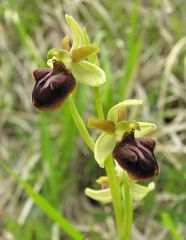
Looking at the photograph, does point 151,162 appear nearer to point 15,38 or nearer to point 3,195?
point 3,195

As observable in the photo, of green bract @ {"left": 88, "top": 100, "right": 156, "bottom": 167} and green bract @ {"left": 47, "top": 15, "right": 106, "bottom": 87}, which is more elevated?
green bract @ {"left": 47, "top": 15, "right": 106, "bottom": 87}

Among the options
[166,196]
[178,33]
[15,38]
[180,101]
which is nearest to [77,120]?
[166,196]

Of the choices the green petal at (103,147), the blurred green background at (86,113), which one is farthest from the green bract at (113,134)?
the blurred green background at (86,113)

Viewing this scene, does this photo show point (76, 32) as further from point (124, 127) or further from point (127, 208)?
point (127, 208)

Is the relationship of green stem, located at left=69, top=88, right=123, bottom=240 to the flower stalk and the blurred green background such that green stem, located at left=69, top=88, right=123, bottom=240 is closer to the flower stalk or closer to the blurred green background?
the flower stalk

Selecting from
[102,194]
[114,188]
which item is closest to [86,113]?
[102,194]

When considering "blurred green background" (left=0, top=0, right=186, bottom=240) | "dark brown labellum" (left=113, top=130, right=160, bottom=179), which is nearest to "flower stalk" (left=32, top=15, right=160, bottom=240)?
"dark brown labellum" (left=113, top=130, right=160, bottom=179)
